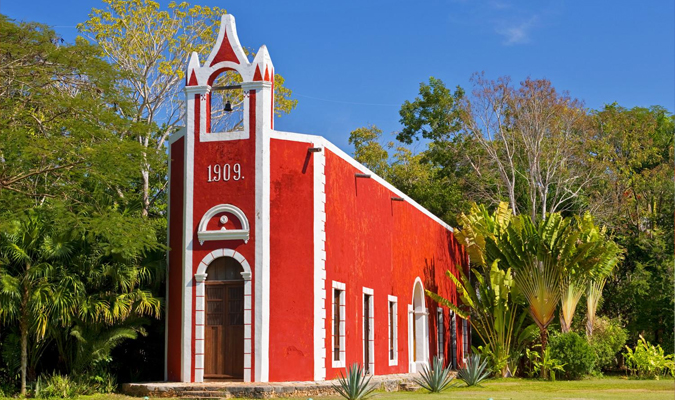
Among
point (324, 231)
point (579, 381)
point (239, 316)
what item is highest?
point (324, 231)

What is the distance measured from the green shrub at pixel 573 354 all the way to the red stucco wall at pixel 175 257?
37.8 feet

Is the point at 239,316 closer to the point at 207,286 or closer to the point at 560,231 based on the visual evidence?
the point at 207,286

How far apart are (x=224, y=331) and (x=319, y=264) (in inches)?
92.9

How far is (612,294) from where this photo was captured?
3064 cm

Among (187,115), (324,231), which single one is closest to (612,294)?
(324,231)

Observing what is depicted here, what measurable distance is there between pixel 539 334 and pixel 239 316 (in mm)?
11252

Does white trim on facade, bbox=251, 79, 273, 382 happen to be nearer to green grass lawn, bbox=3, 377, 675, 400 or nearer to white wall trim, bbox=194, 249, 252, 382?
white wall trim, bbox=194, 249, 252, 382

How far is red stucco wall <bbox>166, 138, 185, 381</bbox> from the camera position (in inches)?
695

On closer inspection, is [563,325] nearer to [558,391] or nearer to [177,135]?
[558,391]

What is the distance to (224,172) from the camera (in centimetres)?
1748

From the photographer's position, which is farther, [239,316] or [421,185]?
[421,185]

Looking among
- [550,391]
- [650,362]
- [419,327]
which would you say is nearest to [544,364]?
[650,362]

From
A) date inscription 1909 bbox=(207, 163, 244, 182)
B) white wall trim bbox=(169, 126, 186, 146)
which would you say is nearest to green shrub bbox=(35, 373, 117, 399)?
date inscription 1909 bbox=(207, 163, 244, 182)

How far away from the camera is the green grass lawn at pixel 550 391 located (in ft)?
52.1
